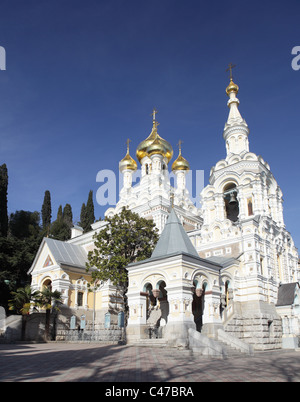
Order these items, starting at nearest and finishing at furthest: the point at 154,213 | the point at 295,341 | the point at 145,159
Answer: the point at 295,341 → the point at 154,213 → the point at 145,159

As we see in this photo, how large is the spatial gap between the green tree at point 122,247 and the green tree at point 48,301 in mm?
2780

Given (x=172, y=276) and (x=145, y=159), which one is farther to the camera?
(x=145, y=159)

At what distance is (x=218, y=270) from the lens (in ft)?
59.4

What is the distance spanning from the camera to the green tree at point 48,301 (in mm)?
22334

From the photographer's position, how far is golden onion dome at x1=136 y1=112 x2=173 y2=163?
39.7m

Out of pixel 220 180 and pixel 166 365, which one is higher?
A: pixel 220 180

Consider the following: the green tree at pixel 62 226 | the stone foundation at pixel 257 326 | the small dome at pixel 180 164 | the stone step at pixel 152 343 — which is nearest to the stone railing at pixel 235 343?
the stone step at pixel 152 343

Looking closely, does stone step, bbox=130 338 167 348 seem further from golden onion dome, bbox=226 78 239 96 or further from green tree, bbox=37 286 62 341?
golden onion dome, bbox=226 78 239 96

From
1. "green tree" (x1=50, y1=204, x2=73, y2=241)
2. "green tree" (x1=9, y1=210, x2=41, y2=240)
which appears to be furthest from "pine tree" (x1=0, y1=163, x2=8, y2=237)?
"green tree" (x1=9, y1=210, x2=41, y2=240)

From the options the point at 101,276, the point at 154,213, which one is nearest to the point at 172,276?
the point at 101,276

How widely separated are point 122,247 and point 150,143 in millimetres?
18615
